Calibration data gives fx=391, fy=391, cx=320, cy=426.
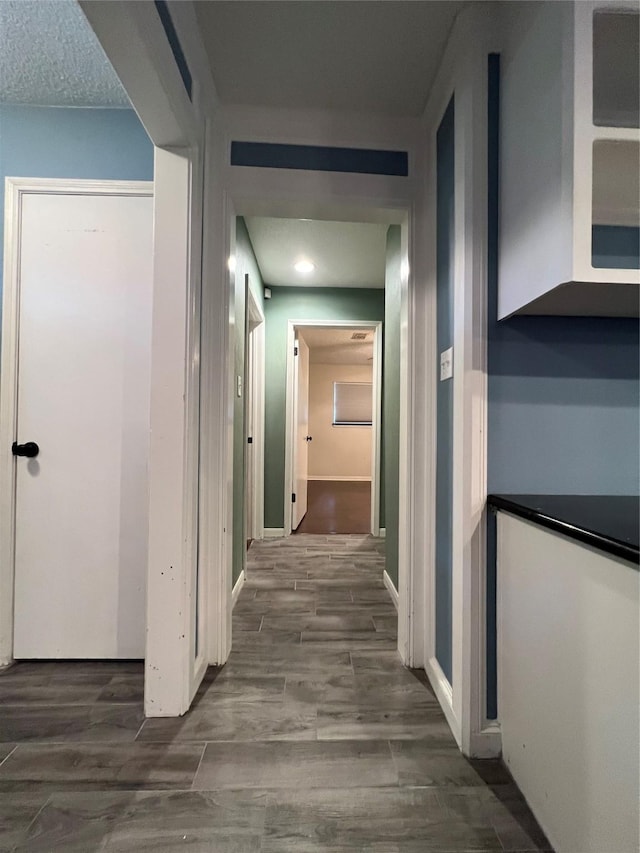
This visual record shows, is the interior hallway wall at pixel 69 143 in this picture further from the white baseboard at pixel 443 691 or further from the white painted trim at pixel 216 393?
the white baseboard at pixel 443 691

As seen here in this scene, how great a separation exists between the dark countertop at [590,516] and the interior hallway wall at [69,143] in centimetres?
205

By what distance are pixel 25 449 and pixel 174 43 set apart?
162 cm

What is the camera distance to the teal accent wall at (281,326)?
12.7ft

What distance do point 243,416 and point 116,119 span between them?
1.62 meters

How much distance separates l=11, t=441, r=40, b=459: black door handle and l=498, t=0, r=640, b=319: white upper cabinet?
78.8 inches

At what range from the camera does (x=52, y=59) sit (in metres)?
1.49

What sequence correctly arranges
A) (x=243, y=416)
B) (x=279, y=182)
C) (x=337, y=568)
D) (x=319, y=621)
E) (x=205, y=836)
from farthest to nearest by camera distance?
1. (x=337, y=568)
2. (x=243, y=416)
3. (x=319, y=621)
4. (x=279, y=182)
5. (x=205, y=836)

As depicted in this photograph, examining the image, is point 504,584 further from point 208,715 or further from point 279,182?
point 279,182

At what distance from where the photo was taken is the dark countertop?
748 mm

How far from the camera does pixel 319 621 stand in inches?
83.0

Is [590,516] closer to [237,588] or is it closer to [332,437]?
[237,588]

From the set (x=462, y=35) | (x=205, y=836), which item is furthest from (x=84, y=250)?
(x=205, y=836)

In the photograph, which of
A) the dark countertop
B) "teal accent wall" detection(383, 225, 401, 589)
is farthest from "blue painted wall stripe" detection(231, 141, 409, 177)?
the dark countertop

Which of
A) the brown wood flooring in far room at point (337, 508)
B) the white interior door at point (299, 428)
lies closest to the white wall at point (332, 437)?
the brown wood flooring in far room at point (337, 508)
